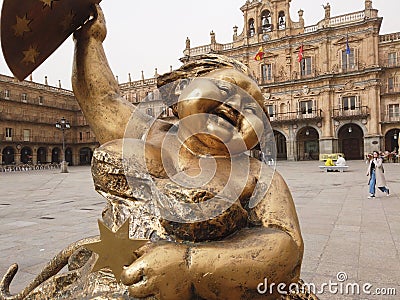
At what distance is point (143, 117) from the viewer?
134 centimetres

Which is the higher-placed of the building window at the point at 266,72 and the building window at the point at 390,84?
the building window at the point at 266,72

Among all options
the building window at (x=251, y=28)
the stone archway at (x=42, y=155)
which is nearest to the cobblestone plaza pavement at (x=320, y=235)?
the building window at (x=251, y=28)

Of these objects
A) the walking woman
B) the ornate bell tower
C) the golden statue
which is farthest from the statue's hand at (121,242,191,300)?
the ornate bell tower

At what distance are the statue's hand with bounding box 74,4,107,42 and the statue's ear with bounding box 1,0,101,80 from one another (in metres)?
0.05

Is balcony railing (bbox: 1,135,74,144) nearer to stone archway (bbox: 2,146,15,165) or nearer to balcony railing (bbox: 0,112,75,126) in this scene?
stone archway (bbox: 2,146,15,165)

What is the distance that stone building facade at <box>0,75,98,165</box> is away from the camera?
121ft

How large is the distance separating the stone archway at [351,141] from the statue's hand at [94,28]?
112 ft

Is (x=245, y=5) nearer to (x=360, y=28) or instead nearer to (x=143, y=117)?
(x=360, y=28)

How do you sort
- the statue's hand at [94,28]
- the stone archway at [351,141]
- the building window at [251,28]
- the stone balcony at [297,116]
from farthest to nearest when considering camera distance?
the building window at [251,28]
the stone archway at [351,141]
the stone balcony at [297,116]
the statue's hand at [94,28]

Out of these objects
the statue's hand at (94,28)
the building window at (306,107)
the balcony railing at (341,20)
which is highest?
the balcony railing at (341,20)

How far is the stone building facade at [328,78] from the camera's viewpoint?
29844 millimetres

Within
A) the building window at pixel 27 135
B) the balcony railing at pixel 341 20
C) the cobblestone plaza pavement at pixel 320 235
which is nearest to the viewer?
the cobblestone plaza pavement at pixel 320 235

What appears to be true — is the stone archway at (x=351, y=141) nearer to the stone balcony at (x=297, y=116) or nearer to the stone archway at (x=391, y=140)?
the stone archway at (x=391, y=140)

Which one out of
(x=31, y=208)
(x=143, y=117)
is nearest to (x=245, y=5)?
(x=31, y=208)
